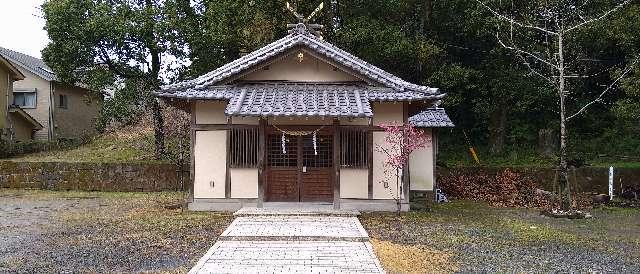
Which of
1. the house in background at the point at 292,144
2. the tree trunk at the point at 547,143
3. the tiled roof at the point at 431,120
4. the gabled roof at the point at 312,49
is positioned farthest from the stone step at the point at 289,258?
the tree trunk at the point at 547,143

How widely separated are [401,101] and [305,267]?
7482 mm

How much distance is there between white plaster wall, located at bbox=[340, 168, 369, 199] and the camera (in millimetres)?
14938

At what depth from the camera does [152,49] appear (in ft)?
77.2

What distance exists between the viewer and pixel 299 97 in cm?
1449

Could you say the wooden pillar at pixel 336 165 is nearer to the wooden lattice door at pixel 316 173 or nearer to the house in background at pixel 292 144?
the house in background at pixel 292 144

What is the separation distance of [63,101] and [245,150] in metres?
21.8

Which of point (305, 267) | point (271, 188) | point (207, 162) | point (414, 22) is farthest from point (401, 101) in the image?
point (414, 22)

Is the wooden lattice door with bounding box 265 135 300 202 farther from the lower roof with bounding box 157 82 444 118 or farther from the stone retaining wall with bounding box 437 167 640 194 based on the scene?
the stone retaining wall with bounding box 437 167 640 194

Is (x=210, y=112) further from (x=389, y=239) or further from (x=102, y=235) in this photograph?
(x=389, y=239)

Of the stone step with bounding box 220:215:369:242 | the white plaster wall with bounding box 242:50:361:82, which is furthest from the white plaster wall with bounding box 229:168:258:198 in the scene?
the white plaster wall with bounding box 242:50:361:82

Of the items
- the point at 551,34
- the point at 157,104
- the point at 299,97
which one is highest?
the point at 551,34

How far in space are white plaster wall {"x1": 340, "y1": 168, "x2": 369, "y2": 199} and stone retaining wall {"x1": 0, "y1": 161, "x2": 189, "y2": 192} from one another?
911 centimetres

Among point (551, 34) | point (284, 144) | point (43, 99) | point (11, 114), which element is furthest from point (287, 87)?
point (43, 99)

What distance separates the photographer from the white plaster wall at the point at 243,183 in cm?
1494
